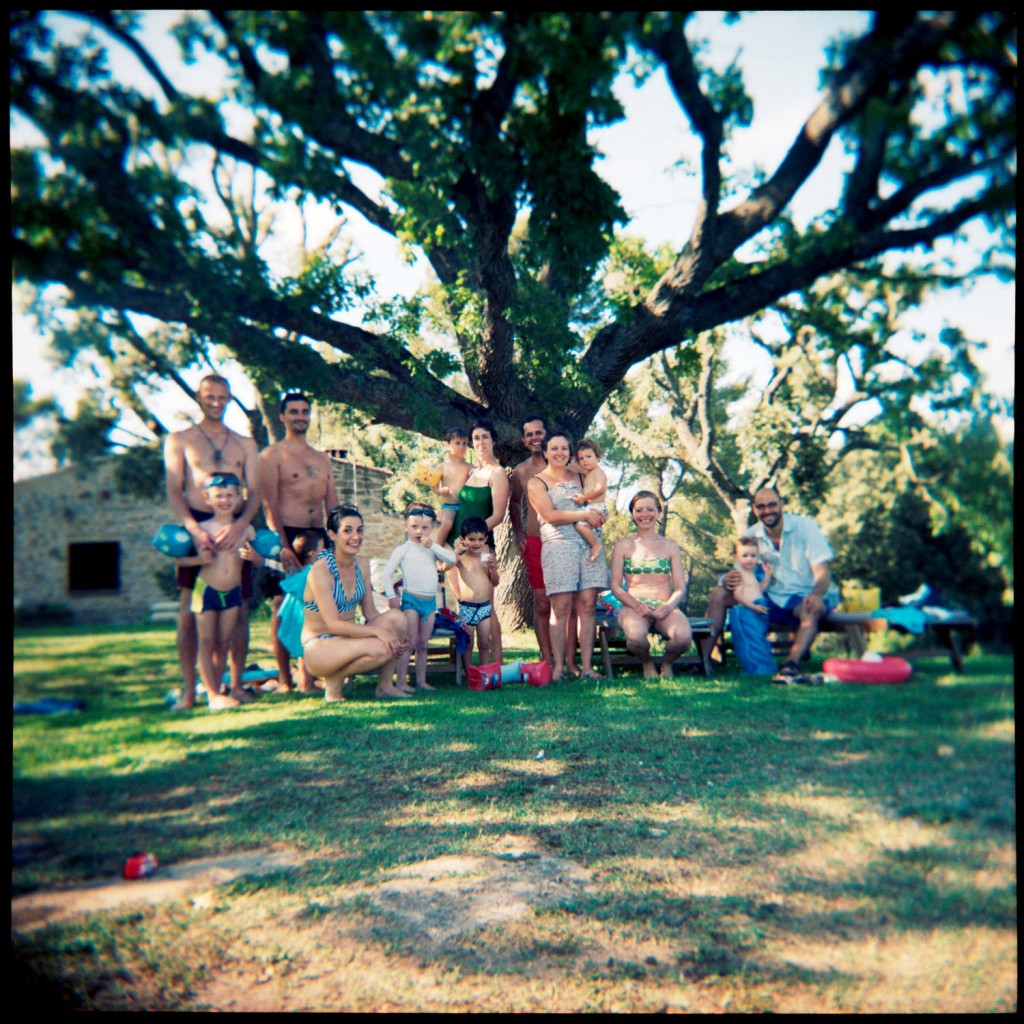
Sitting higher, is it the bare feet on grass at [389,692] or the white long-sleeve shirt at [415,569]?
the white long-sleeve shirt at [415,569]

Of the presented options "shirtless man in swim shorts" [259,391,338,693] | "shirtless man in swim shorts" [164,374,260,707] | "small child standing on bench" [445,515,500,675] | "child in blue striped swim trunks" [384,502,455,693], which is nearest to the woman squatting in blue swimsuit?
"shirtless man in swim shorts" [259,391,338,693]

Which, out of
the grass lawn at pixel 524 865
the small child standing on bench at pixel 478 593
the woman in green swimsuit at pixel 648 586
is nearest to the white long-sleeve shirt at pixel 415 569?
the small child standing on bench at pixel 478 593

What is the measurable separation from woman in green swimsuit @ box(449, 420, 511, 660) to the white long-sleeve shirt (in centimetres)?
34

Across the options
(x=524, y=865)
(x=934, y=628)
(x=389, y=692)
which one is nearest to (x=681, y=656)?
(x=389, y=692)

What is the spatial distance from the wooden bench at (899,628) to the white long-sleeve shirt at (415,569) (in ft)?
9.13

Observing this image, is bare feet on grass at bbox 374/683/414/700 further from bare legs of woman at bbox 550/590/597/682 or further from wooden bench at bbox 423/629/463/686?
bare legs of woman at bbox 550/590/597/682

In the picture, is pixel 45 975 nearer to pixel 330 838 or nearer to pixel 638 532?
pixel 330 838

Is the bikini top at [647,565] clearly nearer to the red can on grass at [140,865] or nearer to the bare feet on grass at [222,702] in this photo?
the bare feet on grass at [222,702]

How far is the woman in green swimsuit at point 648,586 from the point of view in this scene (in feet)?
18.5

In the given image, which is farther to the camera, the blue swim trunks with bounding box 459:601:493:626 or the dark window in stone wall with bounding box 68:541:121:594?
the blue swim trunks with bounding box 459:601:493:626

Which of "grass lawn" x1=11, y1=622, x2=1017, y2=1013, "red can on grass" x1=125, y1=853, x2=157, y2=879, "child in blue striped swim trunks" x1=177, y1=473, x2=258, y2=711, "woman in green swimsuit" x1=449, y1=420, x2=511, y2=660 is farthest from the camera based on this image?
"woman in green swimsuit" x1=449, y1=420, x2=511, y2=660

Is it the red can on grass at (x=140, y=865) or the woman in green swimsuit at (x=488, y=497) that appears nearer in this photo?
the red can on grass at (x=140, y=865)

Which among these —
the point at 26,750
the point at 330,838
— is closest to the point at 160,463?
the point at 26,750

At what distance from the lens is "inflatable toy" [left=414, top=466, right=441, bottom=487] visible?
564 centimetres
